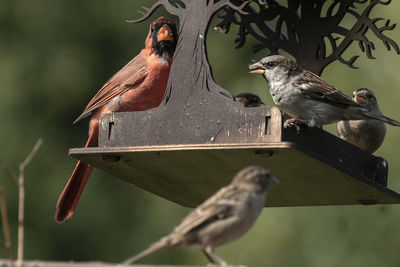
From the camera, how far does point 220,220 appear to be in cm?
438

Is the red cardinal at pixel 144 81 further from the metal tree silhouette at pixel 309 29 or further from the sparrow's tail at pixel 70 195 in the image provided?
the metal tree silhouette at pixel 309 29

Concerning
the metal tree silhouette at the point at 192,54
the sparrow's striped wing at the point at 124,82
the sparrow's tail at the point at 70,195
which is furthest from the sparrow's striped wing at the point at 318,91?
the sparrow's tail at the point at 70,195

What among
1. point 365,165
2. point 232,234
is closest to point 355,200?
point 365,165

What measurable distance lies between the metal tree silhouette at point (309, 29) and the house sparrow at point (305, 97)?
800 millimetres

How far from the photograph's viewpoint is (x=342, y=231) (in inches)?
360

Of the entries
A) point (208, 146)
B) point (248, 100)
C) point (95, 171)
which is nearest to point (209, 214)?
point (208, 146)

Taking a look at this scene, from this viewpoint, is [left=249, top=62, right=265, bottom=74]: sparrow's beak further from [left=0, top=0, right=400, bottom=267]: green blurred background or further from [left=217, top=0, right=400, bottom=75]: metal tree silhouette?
[left=0, top=0, right=400, bottom=267]: green blurred background

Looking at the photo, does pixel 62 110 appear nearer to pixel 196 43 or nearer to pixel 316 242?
pixel 316 242

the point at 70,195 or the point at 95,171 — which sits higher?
the point at 70,195

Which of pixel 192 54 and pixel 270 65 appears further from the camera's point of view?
pixel 270 65

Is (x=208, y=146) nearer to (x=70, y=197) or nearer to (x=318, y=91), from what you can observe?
(x=318, y=91)

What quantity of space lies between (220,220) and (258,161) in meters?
1.07

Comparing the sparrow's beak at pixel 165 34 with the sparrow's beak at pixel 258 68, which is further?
the sparrow's beak at pixel 165 34

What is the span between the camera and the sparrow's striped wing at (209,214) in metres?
4.34
